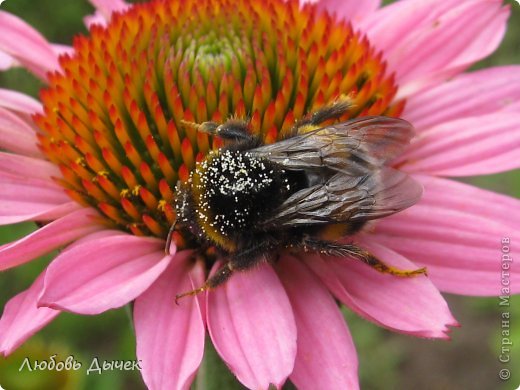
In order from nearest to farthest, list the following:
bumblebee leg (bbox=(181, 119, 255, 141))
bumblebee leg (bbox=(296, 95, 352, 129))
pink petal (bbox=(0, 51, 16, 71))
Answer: bumblebee leg (bbox=(181, 119, 255, 141)), bumblebee leg (bbox=(296, 95, 352, 129)), pink petal (bbox=(0, 51, 16, 71))

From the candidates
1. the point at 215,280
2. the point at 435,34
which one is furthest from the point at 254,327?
the point at 435,34

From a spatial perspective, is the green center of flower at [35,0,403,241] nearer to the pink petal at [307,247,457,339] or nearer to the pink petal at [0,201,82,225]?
the pink petal at [0,201,82,225]

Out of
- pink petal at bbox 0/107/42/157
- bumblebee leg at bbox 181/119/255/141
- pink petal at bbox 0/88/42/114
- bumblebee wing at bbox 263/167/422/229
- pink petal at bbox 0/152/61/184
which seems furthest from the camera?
pink petal at bbox 0/88/42/114

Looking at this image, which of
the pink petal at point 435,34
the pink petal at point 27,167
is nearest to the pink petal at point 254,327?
the pink petal at point 27,167

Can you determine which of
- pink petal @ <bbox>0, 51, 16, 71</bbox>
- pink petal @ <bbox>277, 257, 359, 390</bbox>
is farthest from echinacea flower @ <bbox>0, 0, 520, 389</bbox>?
pink petal @ <bbox>0, 51, 16, 71</bbox>

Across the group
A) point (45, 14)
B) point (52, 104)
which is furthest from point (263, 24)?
point (45, 14)

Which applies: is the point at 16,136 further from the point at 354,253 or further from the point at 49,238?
the point at 354,253

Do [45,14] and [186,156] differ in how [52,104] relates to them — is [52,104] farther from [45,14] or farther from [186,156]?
[45,14]
